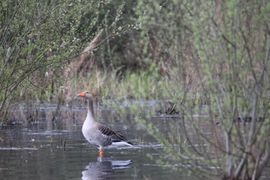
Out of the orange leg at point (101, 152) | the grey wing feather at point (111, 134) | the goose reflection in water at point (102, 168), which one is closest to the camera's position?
the goose reflection in water at point (102, 168)

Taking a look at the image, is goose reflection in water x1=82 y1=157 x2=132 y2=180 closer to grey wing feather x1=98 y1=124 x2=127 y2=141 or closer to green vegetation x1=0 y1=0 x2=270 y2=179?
grey wing feather x1=98 y1=124 x2=127 y2=141

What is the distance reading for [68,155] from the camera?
53.6ft

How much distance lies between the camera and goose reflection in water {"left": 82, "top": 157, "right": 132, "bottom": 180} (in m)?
13.9

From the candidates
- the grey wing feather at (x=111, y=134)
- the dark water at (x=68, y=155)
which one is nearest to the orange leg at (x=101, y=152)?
the dark water at (x=68, y=155)

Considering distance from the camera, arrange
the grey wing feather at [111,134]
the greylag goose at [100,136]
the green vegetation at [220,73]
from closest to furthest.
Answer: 1. the green vegetation at [220,73]
2. the greylag goose at [100,136]
3. the grey wing feather at [111,134]

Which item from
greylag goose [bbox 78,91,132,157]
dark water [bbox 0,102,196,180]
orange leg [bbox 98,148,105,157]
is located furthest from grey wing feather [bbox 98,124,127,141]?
orange leg [bbox 98,148,105,157]

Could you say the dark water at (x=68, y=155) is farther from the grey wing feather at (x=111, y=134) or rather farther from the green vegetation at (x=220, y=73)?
the green vegetation at (x=220, y=73)

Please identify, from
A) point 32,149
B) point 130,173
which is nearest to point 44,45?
point 32,149

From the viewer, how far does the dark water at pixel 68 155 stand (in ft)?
45.8

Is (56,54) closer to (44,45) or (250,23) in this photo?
(44,45)

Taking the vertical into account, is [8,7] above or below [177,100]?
above

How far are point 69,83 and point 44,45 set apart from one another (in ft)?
28.6

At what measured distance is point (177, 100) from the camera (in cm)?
1145

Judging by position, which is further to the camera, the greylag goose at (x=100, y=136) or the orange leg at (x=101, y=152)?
the greylag goose at (x=100, y=136)
